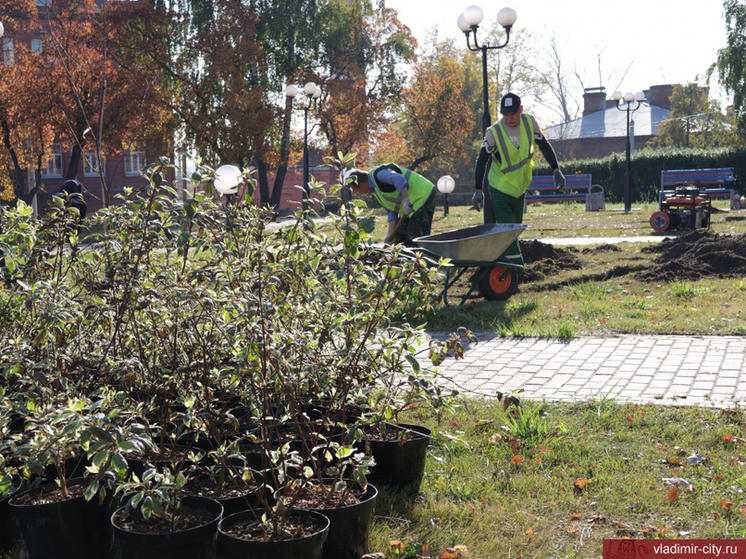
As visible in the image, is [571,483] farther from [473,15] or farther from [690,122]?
[690,122]

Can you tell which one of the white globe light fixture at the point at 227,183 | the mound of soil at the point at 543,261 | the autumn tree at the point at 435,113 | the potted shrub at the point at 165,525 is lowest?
the potted shrub at the point at 165,525

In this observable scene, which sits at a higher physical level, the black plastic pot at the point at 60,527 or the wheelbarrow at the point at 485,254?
the wheelbarrow at the point at 485,254

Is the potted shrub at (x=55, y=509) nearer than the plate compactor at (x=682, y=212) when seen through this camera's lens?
Yes

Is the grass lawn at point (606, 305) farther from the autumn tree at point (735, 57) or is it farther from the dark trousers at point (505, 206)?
the autumn tree at point (735, 57)

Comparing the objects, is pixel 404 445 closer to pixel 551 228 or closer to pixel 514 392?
pixel 514 392

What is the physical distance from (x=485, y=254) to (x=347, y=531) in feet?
15.3

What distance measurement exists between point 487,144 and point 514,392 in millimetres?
5012

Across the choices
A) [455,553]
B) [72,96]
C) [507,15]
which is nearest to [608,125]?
[72,96]

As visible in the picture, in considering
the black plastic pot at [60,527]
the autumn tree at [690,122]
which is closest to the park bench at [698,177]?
the autumn tree at [690,122]

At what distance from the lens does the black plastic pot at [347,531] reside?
7.57 ft

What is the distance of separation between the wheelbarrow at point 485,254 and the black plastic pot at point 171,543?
12.6ft

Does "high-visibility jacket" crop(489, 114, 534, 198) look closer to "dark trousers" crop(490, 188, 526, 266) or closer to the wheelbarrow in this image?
"dark trousers" crop(490, 188, 526, 266)

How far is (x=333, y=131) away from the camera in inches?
1308

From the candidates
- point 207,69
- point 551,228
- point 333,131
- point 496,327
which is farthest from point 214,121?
point 496,327
